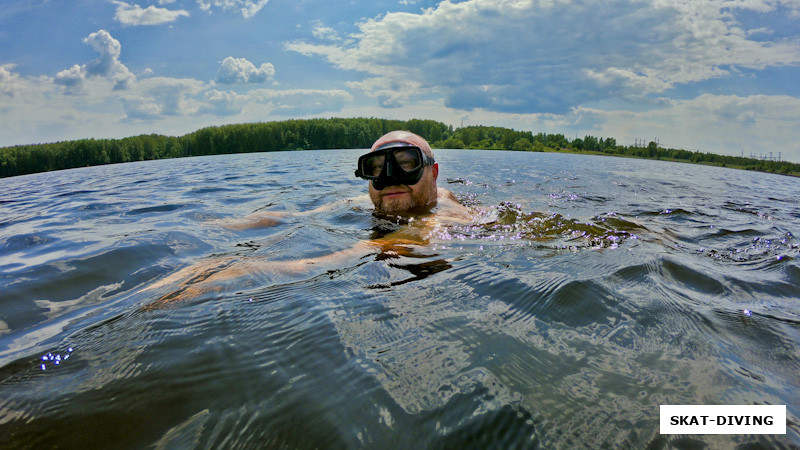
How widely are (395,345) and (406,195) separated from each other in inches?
124

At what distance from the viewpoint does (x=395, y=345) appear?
1599 mm

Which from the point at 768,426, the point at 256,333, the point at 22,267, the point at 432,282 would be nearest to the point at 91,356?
the point at 256,333

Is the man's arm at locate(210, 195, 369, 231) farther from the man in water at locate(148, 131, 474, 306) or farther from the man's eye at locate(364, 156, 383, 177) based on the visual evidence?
the man's eye at locate(364, 156, 383, 177)

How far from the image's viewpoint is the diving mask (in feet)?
14.2

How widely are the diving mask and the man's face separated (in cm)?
9

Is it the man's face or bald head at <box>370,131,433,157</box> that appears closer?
bald head at <box>370,131,433,157</box>

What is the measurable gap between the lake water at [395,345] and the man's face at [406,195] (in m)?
1.30

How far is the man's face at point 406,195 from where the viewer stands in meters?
4.59

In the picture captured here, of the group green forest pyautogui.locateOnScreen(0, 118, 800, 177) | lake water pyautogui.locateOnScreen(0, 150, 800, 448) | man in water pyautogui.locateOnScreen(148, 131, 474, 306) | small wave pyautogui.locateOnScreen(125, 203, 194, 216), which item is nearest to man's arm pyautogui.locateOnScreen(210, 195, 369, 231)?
man in water pyautogui.locateOnScreen(148, 131, 474, 306)

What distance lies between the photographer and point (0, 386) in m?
1.33

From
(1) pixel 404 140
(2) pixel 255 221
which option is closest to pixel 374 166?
(1) pixel 404 140

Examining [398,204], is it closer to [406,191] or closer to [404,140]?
[406,191]

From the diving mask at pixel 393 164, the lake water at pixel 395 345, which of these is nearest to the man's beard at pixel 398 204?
the diving mask at pixel 393 164

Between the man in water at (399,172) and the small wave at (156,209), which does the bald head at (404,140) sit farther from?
the small wave at (156,209)
